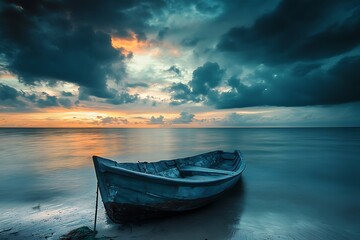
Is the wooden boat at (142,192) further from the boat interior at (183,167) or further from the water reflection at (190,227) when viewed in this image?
the boat interior at (183,167)

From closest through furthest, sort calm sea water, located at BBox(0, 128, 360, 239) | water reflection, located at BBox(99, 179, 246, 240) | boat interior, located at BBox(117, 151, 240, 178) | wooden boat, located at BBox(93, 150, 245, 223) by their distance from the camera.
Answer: wooden boat, located at BBox(93, 150, 245, 223)
water reflection, located at BBox(99, 179, 246, 240)
calm sea water, located at BBox(0, 128, 360, 239)
boat interior, located at BBox(117, 151, 240, 178)

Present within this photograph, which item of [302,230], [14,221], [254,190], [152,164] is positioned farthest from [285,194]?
[14,221]

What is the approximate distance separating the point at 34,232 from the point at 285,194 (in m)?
9.96

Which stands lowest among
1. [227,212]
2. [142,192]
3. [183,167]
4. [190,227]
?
[227,212]

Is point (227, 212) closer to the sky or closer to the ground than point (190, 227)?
closer to the ground

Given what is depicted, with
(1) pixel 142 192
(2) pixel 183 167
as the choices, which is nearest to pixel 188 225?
(1) pixel 142 192

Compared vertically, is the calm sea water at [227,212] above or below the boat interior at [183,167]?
below

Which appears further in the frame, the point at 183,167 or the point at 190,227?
the point at 183,167

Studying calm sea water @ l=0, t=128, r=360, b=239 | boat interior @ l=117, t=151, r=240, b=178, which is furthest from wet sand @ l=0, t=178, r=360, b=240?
boat interior @ l=117, t=151, r=240, b=178

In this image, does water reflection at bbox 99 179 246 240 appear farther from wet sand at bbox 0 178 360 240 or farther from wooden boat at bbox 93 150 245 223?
wooden boat at bbox 93 150 245 223

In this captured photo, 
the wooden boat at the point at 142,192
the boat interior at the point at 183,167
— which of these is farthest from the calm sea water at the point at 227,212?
the boat interior at the point at 183,167

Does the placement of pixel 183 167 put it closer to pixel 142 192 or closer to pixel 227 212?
pixel 227 212

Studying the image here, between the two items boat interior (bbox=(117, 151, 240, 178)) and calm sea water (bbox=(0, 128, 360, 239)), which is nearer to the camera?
calm sea water (bbox=(0, 128, 360, 239))

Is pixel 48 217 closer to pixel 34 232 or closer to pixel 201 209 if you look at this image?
pixel 34 232
